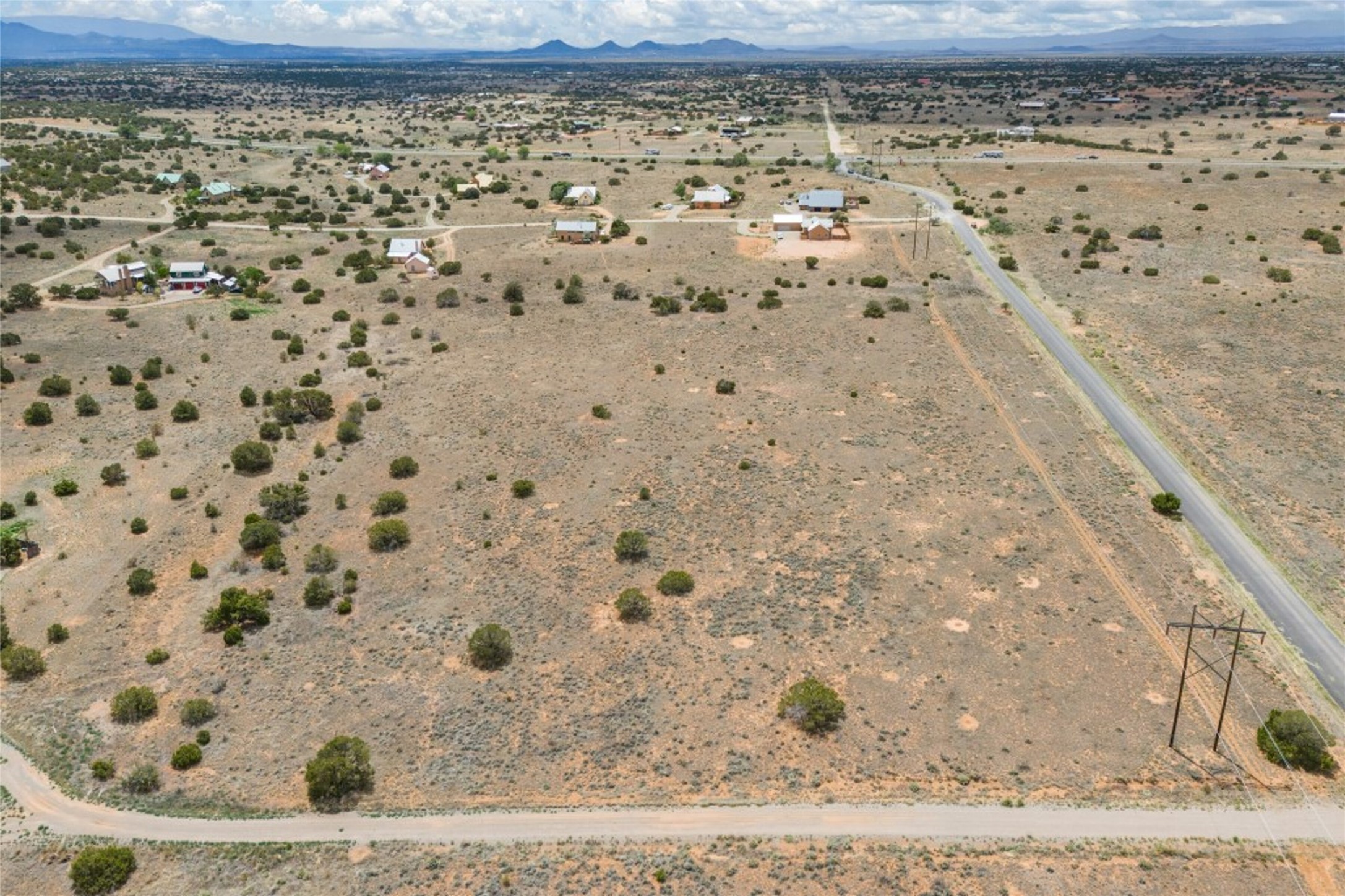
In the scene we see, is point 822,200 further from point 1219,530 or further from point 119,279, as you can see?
point 119,279

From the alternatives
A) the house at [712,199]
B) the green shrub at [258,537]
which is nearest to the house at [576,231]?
the house at [712,199]

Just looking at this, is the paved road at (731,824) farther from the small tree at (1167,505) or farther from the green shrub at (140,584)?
the small tree at (1167,505)

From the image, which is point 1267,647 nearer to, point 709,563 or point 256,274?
point 709,563

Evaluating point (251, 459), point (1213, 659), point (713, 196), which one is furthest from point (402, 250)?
point (1213, 659)

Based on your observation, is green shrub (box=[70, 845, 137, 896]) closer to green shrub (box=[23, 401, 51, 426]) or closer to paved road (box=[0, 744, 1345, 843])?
paved road (box=[0, 744, 1345, 843])

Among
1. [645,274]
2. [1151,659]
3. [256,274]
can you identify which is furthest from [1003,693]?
[256,274]

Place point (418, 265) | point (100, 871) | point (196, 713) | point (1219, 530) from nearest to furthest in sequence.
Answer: point (100, 871) → point (196, 713) → point (1219, 530) → point (418, 265)
